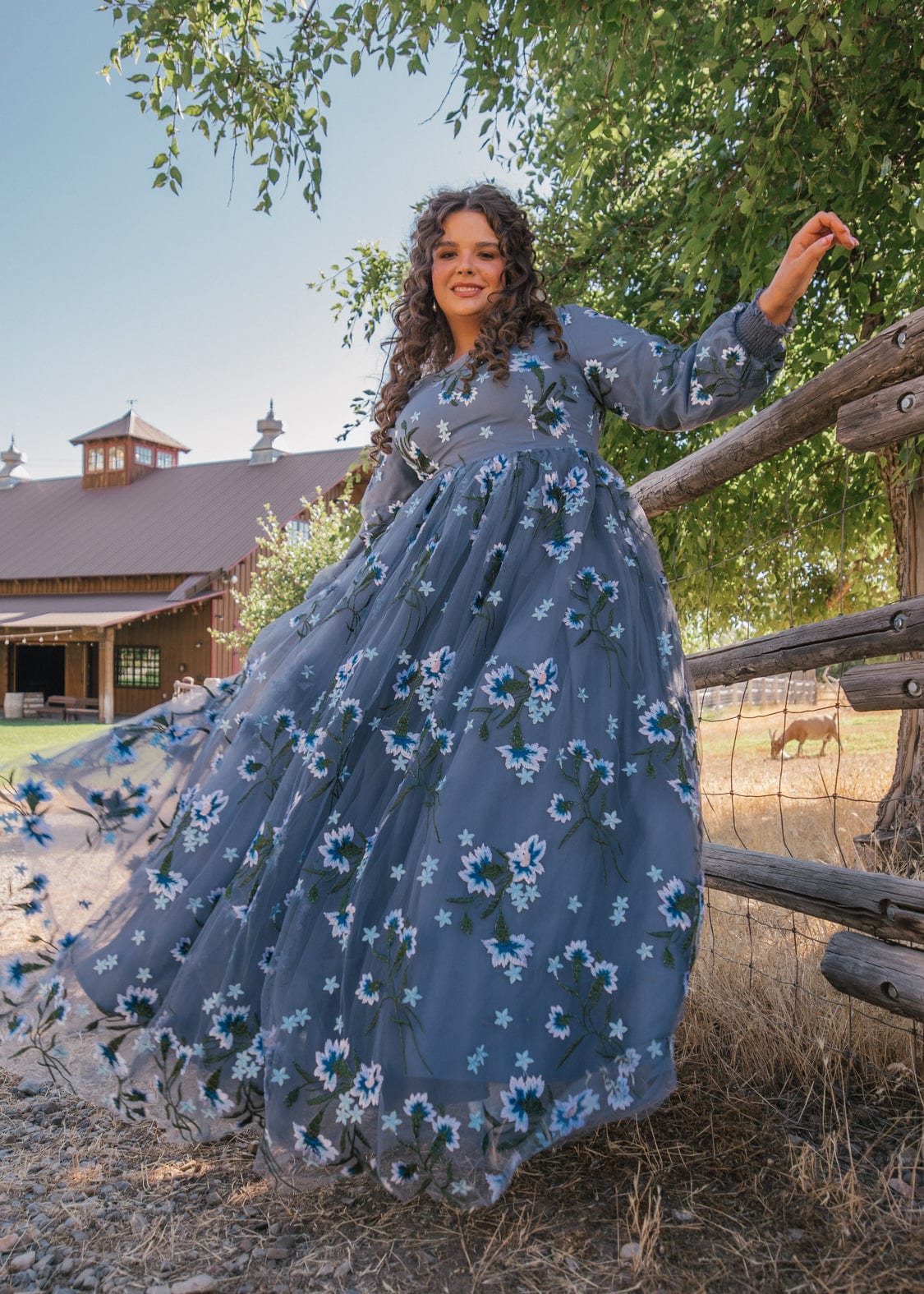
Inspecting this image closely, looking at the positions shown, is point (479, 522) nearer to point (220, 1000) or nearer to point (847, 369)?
point (847, 369)

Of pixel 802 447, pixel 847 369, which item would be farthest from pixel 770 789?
pixel 847 369

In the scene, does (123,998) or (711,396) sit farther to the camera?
(711,396)

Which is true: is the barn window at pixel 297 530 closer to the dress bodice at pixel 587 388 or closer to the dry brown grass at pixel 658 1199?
the dress bodice at pixel 587 388

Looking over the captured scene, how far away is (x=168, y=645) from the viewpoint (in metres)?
21.2

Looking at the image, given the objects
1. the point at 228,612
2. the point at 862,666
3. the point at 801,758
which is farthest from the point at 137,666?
the point at 862,666

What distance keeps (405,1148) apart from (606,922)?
0.45m

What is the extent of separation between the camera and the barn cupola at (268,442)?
23.9 m

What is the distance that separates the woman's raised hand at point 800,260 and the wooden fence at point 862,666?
0.17 meters

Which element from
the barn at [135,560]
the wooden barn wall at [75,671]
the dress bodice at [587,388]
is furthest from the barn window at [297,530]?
the dress bodice at [587,388]

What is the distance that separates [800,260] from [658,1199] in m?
1.60

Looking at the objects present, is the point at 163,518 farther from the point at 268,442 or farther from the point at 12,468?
the point at 12,468

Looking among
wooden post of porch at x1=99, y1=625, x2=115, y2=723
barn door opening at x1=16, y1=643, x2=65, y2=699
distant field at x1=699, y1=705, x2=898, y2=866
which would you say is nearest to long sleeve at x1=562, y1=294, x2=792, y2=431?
distant field at x1=699, y1=705, x2=898, y2=866

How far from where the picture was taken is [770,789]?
745cm

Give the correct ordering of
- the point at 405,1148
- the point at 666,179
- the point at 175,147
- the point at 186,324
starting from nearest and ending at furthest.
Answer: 1. the point at 405,1148
2. the point at 175,147
3. the point at 666,179
4. the point at 186,324
